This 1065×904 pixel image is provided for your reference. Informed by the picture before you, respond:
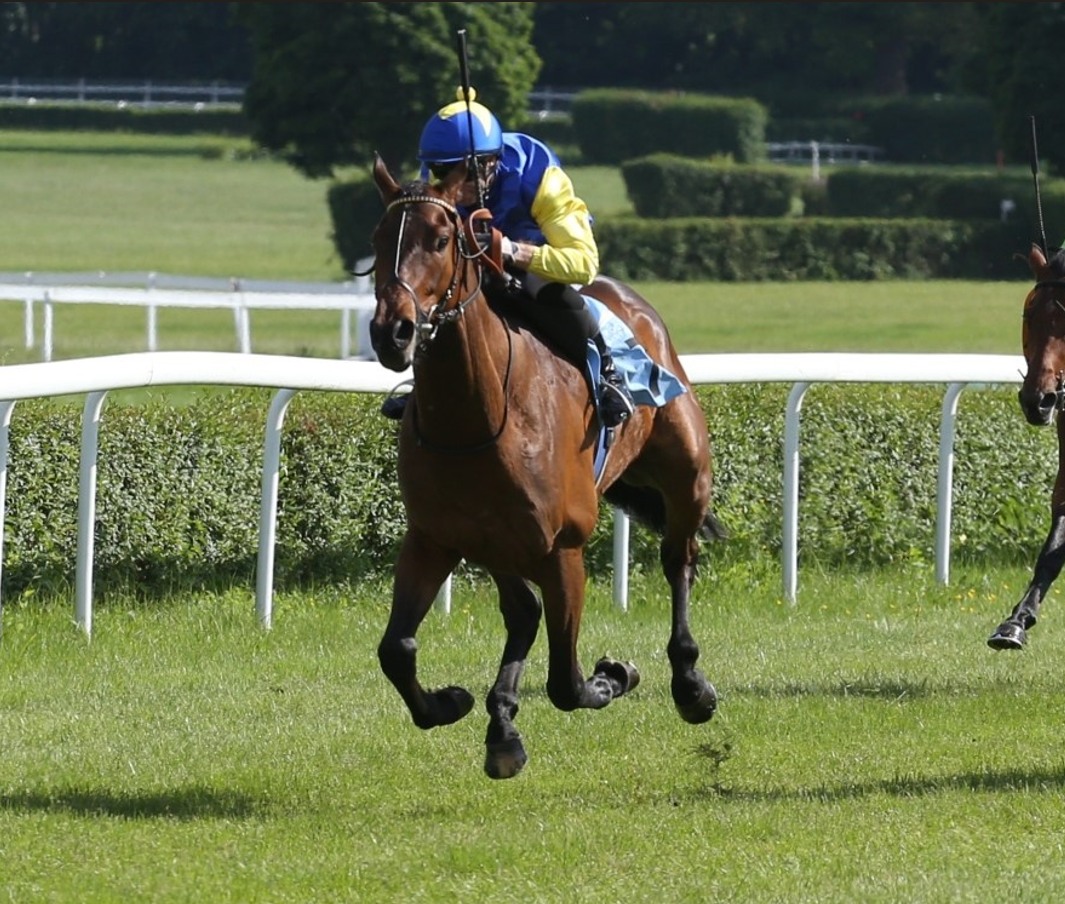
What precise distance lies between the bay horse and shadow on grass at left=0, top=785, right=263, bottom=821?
50 cm

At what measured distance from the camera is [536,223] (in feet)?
18.4

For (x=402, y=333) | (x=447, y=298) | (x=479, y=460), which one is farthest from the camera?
(x=479, y=460)

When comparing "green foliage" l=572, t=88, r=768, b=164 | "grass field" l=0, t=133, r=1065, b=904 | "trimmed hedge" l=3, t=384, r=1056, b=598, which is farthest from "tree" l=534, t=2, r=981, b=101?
"grass field" l=0, t=133, r=1065, b=904

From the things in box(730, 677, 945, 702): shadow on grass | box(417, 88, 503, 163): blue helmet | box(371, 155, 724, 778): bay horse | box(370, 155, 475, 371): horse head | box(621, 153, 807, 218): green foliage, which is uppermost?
box(417, 88, 503, 163): blue helmet

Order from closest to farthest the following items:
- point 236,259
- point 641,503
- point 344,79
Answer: point 641,503 < point 344,79 < point 236,259

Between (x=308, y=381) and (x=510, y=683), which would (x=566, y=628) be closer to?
(x=510, y=683)

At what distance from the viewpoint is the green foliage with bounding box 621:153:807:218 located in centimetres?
3847

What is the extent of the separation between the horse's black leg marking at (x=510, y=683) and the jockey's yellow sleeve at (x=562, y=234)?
80 cm

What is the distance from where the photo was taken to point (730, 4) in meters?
56.2

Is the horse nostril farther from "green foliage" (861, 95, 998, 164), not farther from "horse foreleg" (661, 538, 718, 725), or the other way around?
"green foliage" (861, 95, 998, 164)

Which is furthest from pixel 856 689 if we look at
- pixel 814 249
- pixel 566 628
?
pixel 814 249

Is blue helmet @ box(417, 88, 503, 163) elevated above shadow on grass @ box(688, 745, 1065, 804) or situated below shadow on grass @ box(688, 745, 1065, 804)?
above

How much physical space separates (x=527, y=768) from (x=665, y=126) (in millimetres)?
43714

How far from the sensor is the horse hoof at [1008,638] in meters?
6.58
